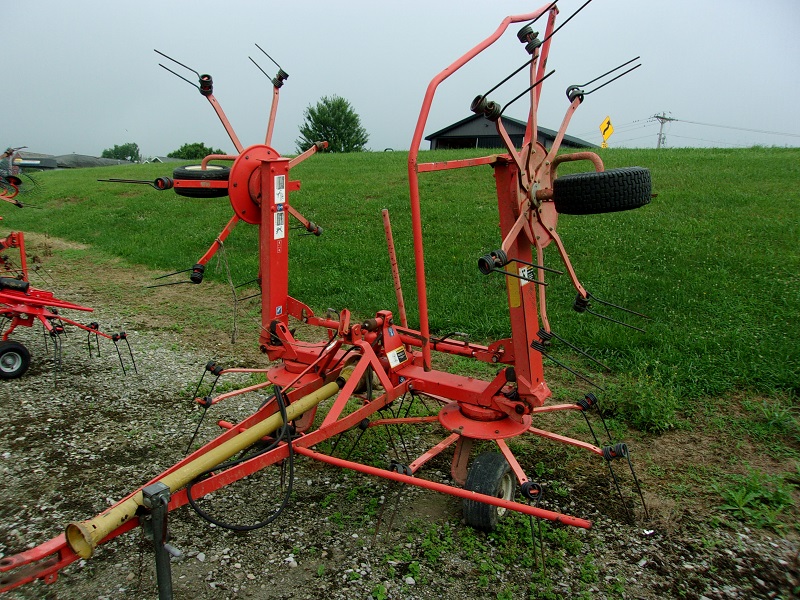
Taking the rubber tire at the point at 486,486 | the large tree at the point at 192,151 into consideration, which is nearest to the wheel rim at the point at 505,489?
the rubber tire at the point at 486,486

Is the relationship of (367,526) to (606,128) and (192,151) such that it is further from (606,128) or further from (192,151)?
(192,151)

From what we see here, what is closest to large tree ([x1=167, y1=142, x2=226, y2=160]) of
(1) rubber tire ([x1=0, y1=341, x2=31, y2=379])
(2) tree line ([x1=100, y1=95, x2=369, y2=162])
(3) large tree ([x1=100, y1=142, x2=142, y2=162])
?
(2) tree line ([x1=100, y1=95, x2=369, y2=162])

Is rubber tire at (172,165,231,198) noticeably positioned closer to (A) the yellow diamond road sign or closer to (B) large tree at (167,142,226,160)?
(A) the yellow diamond road sign

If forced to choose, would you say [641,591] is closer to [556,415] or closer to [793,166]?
[556,415]

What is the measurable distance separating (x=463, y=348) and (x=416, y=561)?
4.86ft

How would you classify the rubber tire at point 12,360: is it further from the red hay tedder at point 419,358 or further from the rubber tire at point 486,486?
the rubber tire at point 486,486

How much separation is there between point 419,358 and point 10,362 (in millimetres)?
4519

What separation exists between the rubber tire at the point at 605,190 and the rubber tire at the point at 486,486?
1640mm

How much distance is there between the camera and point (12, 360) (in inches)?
245

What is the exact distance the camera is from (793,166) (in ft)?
42.7

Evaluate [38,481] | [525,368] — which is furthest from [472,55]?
[38,481]

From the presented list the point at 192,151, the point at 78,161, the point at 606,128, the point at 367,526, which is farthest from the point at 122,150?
the point at 367,526

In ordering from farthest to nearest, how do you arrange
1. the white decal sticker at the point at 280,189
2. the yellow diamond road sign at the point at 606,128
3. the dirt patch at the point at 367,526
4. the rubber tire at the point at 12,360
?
the yellow diamond road sign at the point at 606,128, the rubber tire at the point at 12,360, the white decal sticker at the point at 280,189, the dirt patch at the point at 367,526

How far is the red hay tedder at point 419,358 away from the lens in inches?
121
